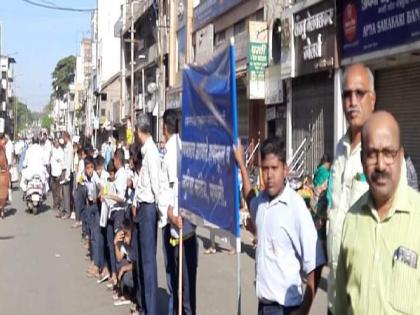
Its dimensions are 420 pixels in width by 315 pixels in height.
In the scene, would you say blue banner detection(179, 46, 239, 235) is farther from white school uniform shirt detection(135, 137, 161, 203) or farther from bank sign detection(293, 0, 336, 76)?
bank sign detection(293, 0, 336, 76)

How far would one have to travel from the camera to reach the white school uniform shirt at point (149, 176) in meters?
7.30

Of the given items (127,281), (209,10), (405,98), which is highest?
(209,10)

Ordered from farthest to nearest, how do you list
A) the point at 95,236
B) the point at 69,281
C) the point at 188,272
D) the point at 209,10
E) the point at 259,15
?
the point at 209,10, the point at 259,15, the point at 95,236, the point at 69,281, the point at 188,272

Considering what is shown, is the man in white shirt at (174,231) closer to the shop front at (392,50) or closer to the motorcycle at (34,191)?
the shop front at (392,50)

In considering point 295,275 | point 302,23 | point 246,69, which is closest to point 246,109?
point 246,69

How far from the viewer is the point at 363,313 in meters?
2.69

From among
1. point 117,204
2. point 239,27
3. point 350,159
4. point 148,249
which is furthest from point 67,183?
point 350,159

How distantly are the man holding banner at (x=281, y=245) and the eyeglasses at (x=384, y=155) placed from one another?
1500 mm

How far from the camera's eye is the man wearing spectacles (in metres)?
3.54

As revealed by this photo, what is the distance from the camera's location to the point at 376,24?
13.2 metres

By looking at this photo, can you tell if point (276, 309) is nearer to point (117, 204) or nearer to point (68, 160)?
point (117, 204)

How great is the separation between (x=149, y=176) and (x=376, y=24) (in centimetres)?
720

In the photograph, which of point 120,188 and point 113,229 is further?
point 113,229

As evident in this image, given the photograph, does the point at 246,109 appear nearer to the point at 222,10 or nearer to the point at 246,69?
the point at 246,69
